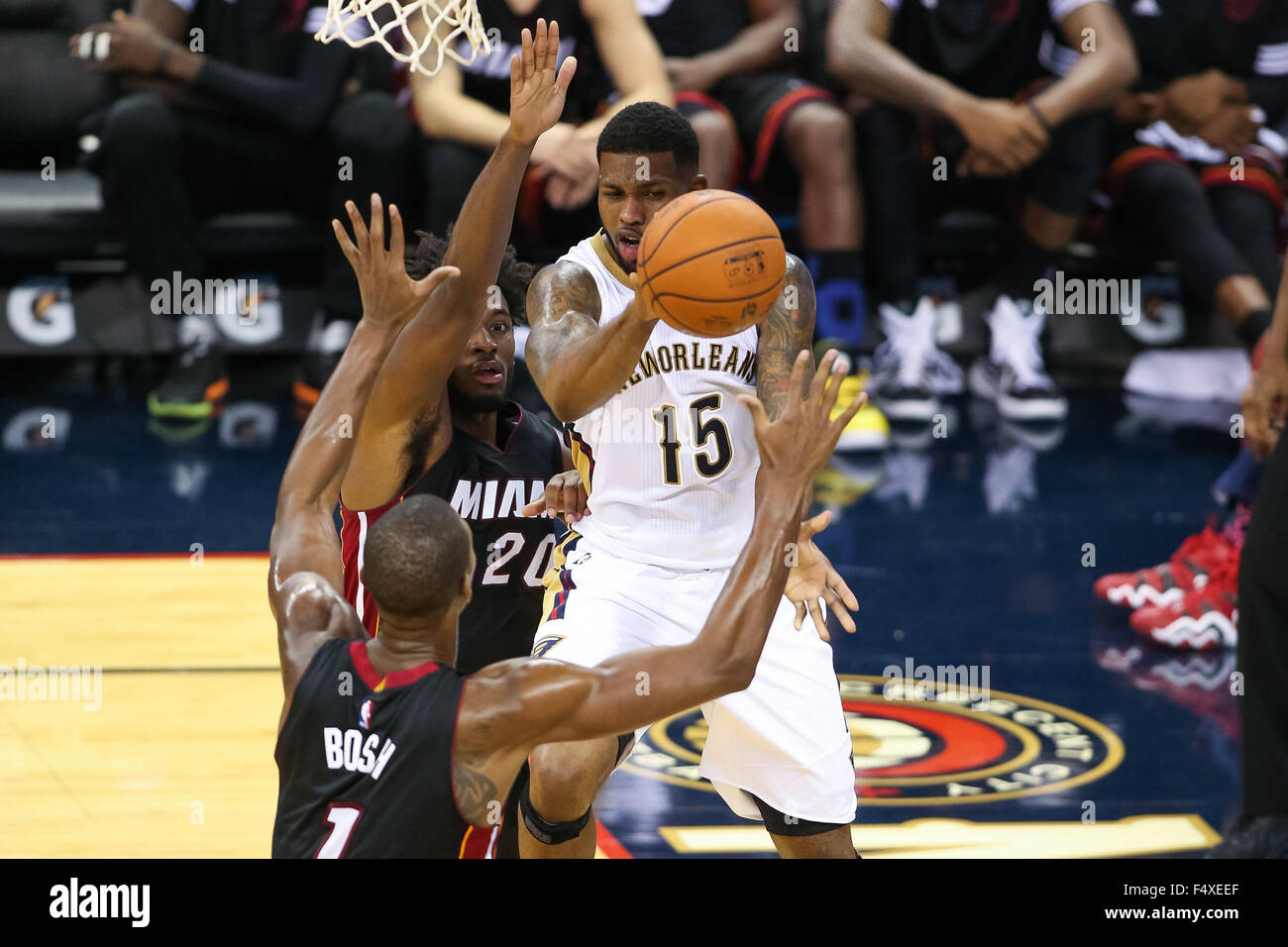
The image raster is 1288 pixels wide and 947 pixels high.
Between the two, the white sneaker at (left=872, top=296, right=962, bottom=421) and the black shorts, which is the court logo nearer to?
the white sneaker at (left=872, top=296, right=962, bottom=421)

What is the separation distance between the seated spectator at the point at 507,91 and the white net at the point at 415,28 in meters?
0.17

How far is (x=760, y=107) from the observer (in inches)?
378

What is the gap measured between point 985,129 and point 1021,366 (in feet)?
4.35

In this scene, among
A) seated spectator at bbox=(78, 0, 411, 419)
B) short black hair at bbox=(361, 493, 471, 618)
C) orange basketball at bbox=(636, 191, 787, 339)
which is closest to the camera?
short black hair at bbox=(361, 493, 471, 618)

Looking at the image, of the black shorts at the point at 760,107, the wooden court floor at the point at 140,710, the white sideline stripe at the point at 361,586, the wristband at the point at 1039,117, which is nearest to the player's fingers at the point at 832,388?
the white sideline stripe at the point at 361,586

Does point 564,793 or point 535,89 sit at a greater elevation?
point 535,89

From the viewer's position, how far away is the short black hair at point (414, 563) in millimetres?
3062

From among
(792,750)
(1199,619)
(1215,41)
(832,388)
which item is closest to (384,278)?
(832,388)

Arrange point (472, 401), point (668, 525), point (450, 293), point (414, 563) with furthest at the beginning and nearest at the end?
point (472, 401) → point (668, 525) → point (450, 293) → point (414, 563)

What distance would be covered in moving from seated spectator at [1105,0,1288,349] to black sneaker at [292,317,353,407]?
452 centimetres

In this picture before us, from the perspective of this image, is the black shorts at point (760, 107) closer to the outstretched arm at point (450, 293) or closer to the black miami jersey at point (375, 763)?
the outstretched arm at point (450, 293)

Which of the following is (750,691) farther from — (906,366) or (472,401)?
(906,366)

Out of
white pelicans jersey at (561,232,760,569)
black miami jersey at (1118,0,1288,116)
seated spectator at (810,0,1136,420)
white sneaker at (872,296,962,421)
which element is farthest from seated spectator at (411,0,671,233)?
white pelicans jersey at (561,232,760,569)

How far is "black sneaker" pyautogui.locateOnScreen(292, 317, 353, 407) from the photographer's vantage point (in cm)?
955
